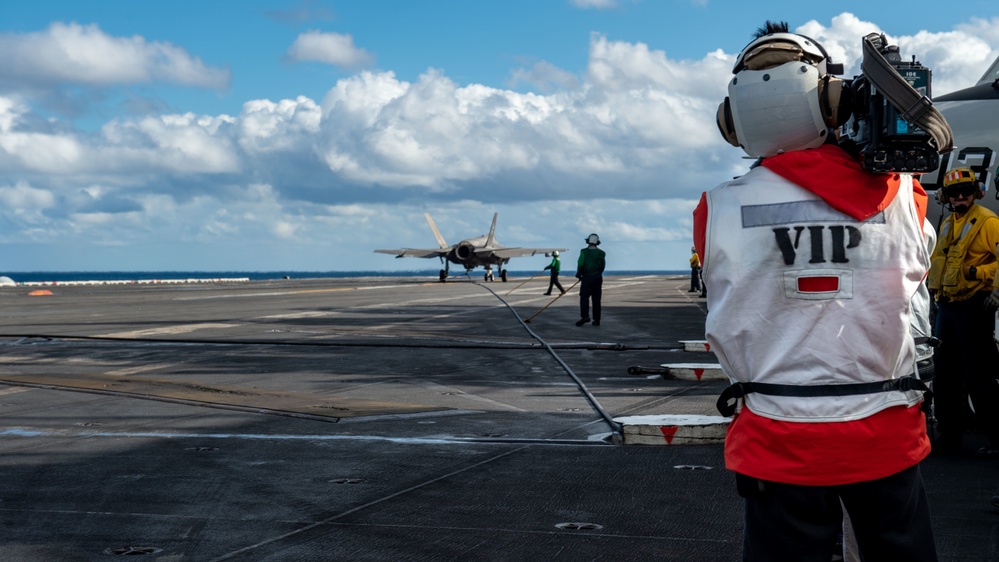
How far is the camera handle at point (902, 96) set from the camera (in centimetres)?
260

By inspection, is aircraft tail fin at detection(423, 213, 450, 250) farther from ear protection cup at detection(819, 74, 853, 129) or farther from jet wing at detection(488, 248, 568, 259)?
ear protection cup at detection(819, 74, 853, 129)

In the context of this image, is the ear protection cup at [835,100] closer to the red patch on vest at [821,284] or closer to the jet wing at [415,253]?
the red patch on vest at [821,284]

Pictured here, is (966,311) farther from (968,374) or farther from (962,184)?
(962,184)

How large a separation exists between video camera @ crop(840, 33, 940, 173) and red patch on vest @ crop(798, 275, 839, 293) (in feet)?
1.02

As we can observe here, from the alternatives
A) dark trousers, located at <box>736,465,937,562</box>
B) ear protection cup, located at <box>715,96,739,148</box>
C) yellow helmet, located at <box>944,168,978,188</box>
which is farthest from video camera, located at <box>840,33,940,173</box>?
yellow helmet, located at <box>944,168,978,188</box>

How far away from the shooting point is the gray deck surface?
4.95 m

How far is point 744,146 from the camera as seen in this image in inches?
117

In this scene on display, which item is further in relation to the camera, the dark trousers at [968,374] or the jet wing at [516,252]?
the jet wing at [516,252]

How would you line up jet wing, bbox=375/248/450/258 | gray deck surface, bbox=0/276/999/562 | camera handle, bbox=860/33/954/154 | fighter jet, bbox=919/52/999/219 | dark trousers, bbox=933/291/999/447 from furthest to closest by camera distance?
jet wing, bbox=375/248/450/258 → fighter jet, bbox=919/52/999/219 → dark trousers, bbox=933/291/999/447 → gray deck surface, bbox=0/276/999/562 → camera handle, bbox=860/33/954/154

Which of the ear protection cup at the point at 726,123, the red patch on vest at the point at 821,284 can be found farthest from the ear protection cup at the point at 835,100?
the red patch on vest at the point at 821,284

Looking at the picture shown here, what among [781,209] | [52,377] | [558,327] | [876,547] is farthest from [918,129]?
[558,327]

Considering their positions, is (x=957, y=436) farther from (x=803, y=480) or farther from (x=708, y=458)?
(x=803, y=480)

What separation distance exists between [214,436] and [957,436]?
5.62 meters

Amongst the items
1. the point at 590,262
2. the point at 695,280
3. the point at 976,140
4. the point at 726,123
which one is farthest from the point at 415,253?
the point at 726,123
